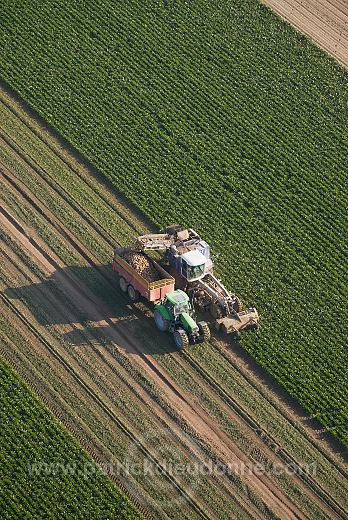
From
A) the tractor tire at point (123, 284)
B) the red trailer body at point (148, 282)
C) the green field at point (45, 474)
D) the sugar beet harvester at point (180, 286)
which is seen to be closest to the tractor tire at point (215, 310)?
the sugar beet harvester at point (180, 286)

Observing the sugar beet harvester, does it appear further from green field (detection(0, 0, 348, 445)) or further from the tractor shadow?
green field (detection(0, 0, 348, 445))

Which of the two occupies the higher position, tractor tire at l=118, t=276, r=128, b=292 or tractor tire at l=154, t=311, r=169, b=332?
tractor tire at l=154, t=311, r=169, b=332

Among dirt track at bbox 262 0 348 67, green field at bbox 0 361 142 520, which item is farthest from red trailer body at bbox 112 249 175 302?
dirt track at bbox 262 0 348 67

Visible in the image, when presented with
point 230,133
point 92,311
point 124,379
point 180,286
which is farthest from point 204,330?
point 230,133

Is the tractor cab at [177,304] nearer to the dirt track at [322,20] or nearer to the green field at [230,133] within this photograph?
the green field at [230,133]

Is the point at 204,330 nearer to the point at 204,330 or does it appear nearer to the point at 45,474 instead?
the point at 204,330

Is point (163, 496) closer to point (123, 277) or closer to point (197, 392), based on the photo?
point (197, 392)

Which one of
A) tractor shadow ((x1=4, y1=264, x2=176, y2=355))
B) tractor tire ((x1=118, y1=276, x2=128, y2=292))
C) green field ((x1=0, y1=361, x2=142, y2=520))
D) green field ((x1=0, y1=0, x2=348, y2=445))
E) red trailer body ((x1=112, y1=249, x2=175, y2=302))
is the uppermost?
green field ((x1=0, y1=0, x2=348, y2=445))

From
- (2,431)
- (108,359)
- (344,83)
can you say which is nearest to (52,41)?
(344,83)
